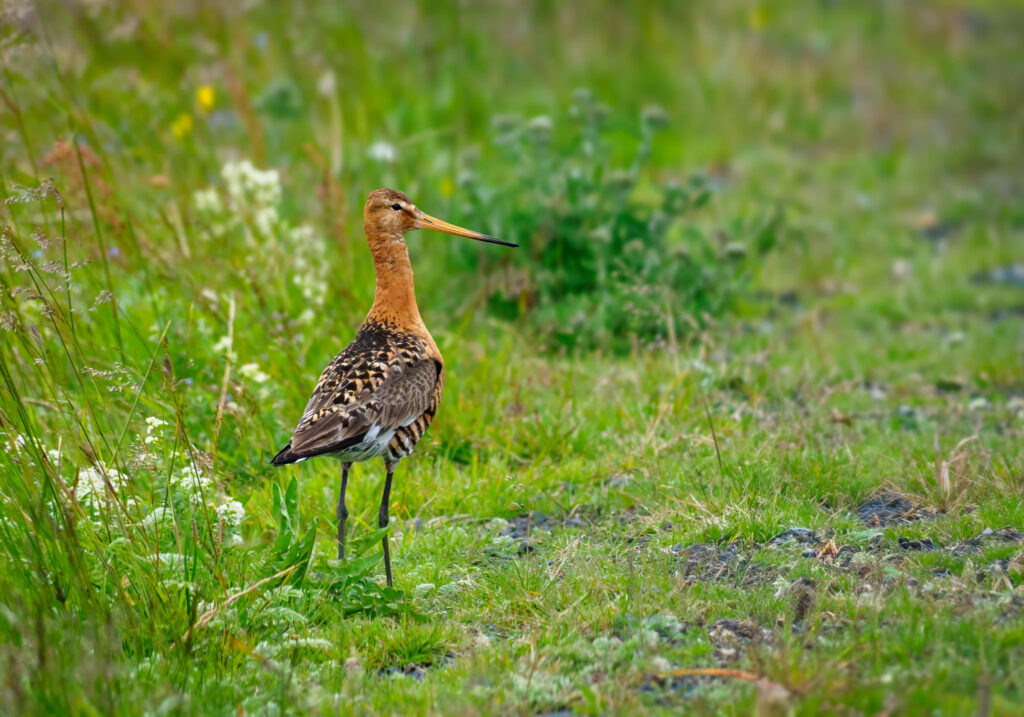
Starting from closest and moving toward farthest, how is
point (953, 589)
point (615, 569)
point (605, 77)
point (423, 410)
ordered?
point (953, 589), point (615, 569), point (423, 410), point (605, 77)

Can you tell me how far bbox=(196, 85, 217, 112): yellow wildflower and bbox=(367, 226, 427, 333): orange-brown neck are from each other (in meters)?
3.81

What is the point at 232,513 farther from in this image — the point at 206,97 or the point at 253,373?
the point at 206,97

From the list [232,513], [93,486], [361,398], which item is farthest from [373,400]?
[93,486]

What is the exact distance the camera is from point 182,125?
799 cm

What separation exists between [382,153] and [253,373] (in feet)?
9.57

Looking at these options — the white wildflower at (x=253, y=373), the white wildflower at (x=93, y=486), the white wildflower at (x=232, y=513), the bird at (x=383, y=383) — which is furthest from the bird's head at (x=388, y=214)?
the white wildflower at (x=93, y=486)

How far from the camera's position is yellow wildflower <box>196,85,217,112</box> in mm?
8470

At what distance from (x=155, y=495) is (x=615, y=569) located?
1782 mm

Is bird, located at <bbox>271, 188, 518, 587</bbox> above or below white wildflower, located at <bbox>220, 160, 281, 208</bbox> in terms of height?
below

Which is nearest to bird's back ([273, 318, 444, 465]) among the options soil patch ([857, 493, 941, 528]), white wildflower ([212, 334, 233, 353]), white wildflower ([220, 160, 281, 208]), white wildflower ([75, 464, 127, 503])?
white wildflower ([75, 464, 127, 503])

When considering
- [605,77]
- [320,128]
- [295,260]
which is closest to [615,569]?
[295,260]

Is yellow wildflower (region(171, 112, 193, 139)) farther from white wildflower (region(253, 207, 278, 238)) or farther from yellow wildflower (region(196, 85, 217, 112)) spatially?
white wildflower (region(253, 207, 278, 238))

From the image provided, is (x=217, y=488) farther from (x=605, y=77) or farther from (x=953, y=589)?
(x=605, y=77)

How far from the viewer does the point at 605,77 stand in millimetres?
11195
